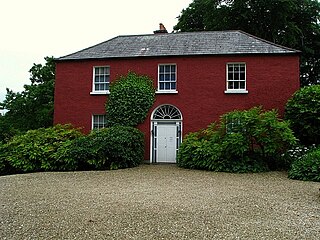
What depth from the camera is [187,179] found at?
453 inches

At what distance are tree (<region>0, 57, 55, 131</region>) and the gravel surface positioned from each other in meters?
18.0

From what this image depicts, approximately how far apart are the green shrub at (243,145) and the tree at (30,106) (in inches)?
701

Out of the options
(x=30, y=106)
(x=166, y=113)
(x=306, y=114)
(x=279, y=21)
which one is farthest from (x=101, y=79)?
(x=279, y=21)

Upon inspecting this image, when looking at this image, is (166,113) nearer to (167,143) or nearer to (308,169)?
(167,143)

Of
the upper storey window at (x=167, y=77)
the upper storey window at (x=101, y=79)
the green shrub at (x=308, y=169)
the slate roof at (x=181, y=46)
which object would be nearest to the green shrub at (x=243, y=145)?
the green shrub at (x=308, y=169)

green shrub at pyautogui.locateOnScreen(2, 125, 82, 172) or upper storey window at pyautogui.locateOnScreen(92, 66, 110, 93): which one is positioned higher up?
upper storey window at pyautogui.locateOnScreen(92, 66, 110, 93)

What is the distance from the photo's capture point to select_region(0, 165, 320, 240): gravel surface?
539 cm

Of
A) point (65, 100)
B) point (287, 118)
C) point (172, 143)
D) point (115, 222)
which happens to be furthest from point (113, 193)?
point (65, 100)

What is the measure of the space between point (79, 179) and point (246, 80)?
1020 cm

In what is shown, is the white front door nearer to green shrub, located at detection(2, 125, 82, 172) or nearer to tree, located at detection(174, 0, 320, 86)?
green shrub, located at detection(2, 125, 82, 172)

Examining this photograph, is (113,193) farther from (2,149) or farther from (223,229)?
(2,149)

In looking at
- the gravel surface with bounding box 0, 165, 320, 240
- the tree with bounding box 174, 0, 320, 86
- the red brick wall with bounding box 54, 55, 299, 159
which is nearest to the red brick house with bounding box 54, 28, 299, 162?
the red brick wall with bounding box 54, 55, 299, 159

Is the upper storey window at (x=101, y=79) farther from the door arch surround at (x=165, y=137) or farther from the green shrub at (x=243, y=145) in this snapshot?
the green shrub at (x=243, y=145)

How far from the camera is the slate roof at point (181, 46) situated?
56.8ft
